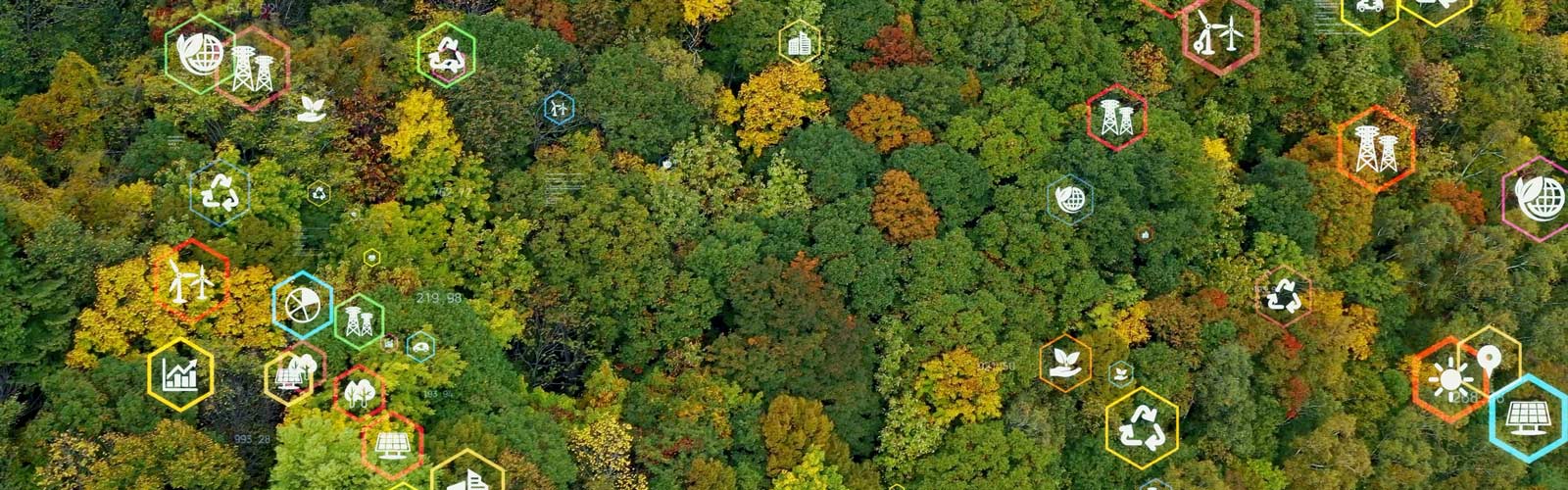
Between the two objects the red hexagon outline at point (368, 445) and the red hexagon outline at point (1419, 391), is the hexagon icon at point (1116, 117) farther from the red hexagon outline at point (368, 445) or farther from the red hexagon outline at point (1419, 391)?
the red hexagon outline at point (368, 445)

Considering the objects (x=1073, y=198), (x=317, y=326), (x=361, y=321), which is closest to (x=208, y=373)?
(x=317, y=326)

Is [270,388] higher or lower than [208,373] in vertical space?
lower

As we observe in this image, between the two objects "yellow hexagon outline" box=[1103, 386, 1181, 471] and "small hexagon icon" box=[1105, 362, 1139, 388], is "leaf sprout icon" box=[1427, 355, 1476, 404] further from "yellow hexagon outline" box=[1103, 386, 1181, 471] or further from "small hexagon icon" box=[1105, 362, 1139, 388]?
"small hexagon icon" box=[1105, 362, 1139, 388]

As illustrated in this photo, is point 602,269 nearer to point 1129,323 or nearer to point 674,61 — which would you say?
point 674,61

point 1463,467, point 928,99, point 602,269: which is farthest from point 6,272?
point 1463,467

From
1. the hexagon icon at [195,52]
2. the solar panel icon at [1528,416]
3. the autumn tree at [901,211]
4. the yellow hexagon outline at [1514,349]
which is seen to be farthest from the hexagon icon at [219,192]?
the solar panel icon at [1528,416]

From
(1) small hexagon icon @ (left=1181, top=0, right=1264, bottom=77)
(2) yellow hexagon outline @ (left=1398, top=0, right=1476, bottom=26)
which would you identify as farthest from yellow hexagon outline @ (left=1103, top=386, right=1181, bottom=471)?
(2) yellow hexagon outline @ (left=1398, top=0, right=1476, bottom=26)

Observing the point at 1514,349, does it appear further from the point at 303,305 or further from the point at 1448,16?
the point at 303,305

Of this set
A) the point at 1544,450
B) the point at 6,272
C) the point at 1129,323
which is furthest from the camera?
the point at 1544,450
